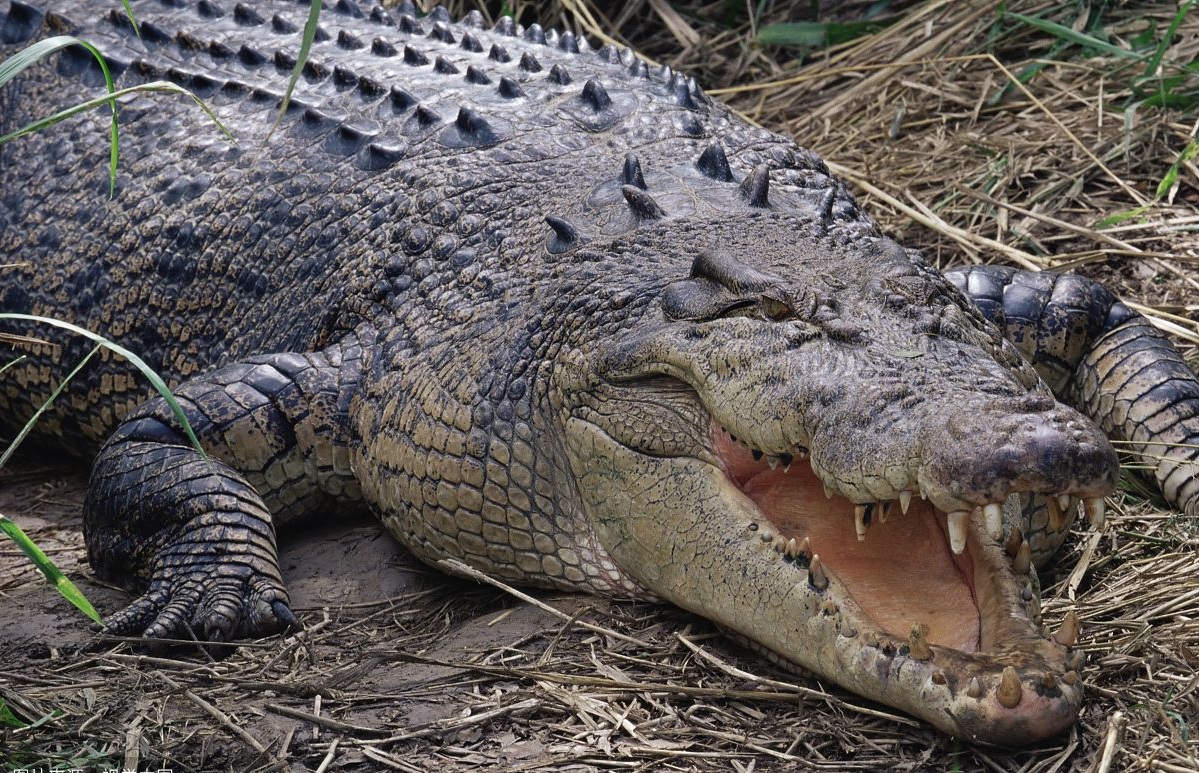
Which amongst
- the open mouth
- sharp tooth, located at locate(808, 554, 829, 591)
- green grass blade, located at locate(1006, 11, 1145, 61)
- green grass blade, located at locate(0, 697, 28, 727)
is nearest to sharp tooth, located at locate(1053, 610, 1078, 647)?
the open mouth

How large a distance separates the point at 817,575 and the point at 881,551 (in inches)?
8.7

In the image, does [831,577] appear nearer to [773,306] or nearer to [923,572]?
[923,572]

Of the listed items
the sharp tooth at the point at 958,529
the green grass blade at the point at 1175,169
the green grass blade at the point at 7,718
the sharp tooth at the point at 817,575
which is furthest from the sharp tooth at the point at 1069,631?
the green grass blade at the point at 1175,169

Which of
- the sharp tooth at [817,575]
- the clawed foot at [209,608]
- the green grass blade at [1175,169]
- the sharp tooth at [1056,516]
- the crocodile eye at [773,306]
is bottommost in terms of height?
the clawed foot at [209,608]

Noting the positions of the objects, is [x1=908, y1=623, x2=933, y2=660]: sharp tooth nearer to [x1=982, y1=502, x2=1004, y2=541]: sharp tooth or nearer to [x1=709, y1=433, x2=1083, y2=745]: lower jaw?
[x1=709, y1=433, x2=1083, y2=745]: lower jaw

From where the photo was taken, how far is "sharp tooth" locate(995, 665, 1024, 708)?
233 centimetres

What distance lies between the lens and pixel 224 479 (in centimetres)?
360

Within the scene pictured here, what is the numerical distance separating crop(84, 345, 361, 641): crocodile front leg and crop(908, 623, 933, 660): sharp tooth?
161cm

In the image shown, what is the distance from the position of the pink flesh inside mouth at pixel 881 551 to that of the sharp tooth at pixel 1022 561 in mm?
94

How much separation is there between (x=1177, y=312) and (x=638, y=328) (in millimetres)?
2099

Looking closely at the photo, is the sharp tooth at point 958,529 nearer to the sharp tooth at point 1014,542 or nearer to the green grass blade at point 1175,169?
the sharp tooth at point 1014,542

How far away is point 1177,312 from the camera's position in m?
4.33

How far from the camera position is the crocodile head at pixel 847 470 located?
2.34m

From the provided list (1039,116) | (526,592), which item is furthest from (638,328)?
(1039,116)
